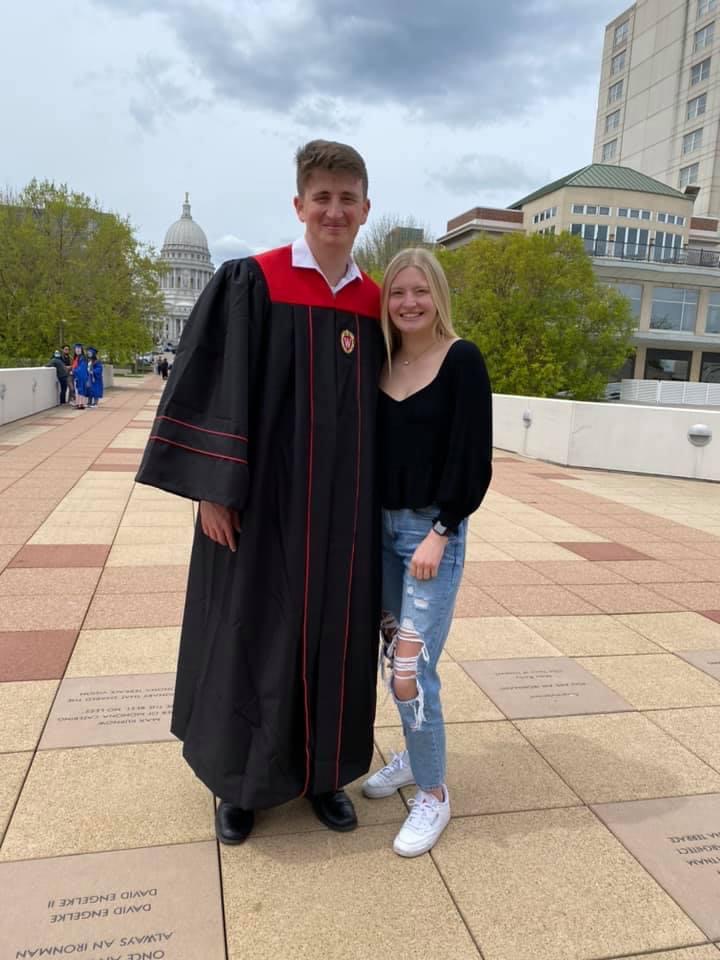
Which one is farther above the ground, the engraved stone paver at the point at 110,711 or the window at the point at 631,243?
the window at the point at 631,243

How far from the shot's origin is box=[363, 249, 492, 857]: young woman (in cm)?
225

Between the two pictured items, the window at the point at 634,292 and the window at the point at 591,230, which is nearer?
the window at the point at 634,292

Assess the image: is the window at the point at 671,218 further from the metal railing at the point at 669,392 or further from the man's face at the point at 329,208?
the man's face at the point at 329,208

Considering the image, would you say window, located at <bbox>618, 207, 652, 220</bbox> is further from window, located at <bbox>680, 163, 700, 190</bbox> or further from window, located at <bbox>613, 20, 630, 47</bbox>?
window, located at <bbox>613, 20, 630, 47</bbox>

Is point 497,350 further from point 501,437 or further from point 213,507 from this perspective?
point 213,507

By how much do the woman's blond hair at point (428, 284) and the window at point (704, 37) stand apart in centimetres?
7194

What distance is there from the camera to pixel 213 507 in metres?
2.28

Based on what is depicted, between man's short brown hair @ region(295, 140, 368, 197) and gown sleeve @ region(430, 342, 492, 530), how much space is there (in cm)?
68

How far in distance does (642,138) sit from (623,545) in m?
73.6

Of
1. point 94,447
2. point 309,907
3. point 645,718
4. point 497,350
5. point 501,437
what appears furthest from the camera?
point 497,350

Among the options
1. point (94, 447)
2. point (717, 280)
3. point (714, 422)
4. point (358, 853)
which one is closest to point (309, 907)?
point (358, 853)

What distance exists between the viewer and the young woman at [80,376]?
20.2 m

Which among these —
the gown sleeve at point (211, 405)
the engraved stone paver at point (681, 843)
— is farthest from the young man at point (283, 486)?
the engraved stone paver at point (681, 843)

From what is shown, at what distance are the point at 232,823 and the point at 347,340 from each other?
1.68m
